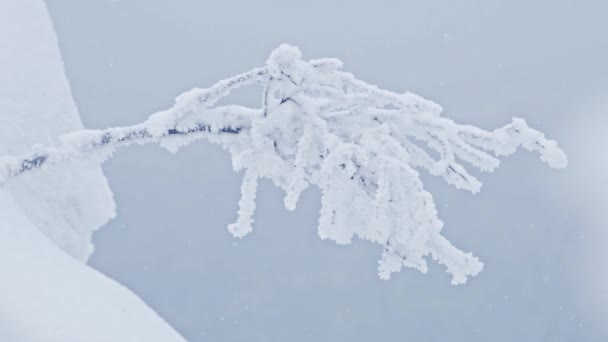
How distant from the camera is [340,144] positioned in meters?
2.25

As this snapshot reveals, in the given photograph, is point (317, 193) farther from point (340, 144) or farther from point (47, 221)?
point (340, 144)

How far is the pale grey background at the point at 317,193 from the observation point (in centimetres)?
4056

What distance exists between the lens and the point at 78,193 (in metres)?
3.86

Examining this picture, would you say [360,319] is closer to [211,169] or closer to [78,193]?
[211,169]

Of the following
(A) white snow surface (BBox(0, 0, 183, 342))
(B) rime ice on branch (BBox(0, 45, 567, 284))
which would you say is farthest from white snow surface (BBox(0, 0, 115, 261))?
(B) rime ice on branch (BBox(0, 45, 567, 284))

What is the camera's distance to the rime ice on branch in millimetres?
2244

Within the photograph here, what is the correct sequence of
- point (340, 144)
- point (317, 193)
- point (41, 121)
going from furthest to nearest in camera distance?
1. point (317, 193)
2. point (41, 121)
3. point (340, 144)

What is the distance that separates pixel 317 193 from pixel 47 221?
1516 inches

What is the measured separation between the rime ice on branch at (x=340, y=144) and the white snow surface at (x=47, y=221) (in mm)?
425

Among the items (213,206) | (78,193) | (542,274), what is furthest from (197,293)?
(78,193)

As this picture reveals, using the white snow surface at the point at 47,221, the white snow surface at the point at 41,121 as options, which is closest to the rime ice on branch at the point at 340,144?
the white snow surface at the point at 47,221

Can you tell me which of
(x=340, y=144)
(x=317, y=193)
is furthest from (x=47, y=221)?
(x=317, y=193)

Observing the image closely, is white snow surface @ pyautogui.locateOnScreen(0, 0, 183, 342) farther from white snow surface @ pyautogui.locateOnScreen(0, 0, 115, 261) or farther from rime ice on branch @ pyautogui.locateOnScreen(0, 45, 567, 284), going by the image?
rime ice on branch @ pyautogui.locateOnScreen(0, 45, 567, 284)

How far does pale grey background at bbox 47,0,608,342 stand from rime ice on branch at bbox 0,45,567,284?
1462 inches
